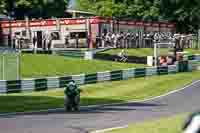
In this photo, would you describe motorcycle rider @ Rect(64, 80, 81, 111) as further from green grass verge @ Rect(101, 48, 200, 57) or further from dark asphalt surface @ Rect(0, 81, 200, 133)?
green grass verge @ Rect(101, 48, 200, 57)

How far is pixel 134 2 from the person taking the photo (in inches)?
3098

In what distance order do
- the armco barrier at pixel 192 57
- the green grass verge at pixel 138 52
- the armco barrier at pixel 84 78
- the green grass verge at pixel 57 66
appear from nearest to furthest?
the armco barrier at pixel 84 78
the green grass verge at pixel 57 66
the green grass verge at pixel 138 52
the armco barrier at pixel 192 57

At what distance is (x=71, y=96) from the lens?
69.9ft

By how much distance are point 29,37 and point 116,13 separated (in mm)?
29703

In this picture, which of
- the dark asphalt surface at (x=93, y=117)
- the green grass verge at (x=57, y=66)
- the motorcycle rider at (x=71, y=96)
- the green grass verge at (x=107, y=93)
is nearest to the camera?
the dark asphalt surface at (x=93, y=117)

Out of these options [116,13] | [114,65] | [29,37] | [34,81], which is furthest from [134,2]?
[34,81]

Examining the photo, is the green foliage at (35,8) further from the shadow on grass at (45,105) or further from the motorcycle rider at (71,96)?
the motorcycle rider at (71,96)

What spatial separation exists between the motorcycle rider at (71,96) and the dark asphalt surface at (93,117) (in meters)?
0.34

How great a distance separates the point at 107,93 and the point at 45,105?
790cm

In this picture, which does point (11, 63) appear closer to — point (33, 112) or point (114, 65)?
point (33, 112)

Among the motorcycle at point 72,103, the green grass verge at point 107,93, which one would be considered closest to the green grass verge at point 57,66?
the green grass verge at point 107,93

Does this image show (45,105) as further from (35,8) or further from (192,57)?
(35,8)

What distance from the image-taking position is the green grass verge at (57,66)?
3881 centimetres

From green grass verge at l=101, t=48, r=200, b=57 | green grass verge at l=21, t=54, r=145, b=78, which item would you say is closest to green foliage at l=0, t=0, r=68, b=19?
green grass verge at l=101, t=48, r=200, b=57
